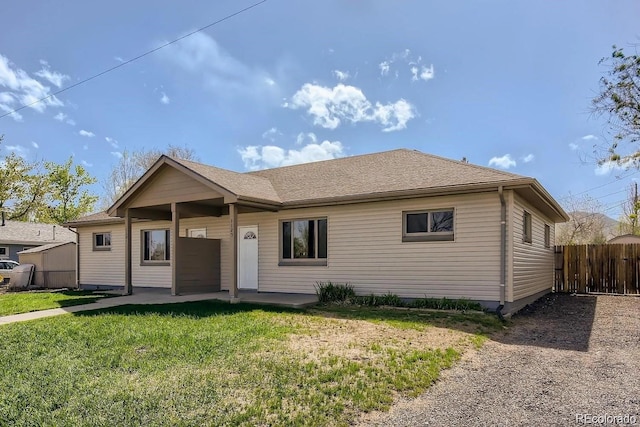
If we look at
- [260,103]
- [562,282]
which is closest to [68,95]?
[260,103]

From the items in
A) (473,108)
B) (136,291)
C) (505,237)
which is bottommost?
(136,291)

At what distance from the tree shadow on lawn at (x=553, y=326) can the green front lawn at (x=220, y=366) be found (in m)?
0.66

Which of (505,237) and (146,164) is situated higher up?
(146,164)

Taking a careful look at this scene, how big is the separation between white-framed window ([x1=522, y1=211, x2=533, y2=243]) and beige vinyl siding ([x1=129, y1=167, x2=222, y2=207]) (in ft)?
26.2

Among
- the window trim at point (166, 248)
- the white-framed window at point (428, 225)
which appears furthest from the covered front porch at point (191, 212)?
the white-framed window at point (428, 225)

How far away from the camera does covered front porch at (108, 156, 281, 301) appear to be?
11.8 metres

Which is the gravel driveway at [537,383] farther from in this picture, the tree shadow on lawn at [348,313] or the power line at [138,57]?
the power line at [138,57]

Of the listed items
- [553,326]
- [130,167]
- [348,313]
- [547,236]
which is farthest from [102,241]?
[130,167]

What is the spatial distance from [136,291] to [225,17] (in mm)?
9895

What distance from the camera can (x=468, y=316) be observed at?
350 inches

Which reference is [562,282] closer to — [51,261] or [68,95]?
[68,95]

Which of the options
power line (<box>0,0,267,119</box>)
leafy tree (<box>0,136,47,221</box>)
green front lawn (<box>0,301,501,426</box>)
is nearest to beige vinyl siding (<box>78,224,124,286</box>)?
power line (<box>0,0,267,119</box>)

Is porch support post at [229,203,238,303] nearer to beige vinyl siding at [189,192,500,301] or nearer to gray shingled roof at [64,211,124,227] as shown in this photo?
beige vinyl siding at [189,192,500,301]

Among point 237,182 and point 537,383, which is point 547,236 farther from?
point 537,383
